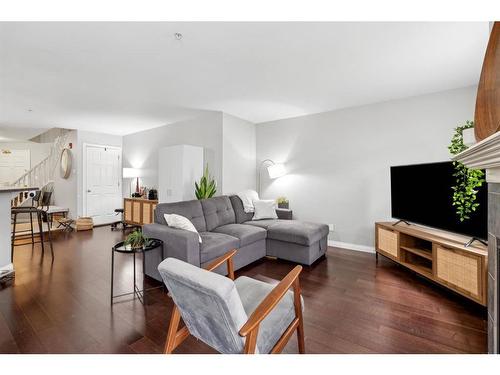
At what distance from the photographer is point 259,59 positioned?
242 cm

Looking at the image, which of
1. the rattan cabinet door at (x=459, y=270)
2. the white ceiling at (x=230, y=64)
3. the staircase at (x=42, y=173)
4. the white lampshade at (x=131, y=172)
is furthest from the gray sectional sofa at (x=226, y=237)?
the staircase at (x=42, y=173)

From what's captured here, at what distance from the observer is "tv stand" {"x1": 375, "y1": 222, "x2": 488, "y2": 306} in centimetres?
197

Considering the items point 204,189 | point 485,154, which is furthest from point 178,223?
point 485,154

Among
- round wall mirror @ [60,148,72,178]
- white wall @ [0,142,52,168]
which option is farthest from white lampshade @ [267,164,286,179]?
white wall @ [0,142,52,168]

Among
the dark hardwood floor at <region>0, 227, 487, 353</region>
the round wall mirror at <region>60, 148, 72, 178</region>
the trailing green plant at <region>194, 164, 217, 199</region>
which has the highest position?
the round wall mirror at <region>60, 148, 72, 178</region>

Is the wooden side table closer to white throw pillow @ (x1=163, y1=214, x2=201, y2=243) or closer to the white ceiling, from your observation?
the white ceiling

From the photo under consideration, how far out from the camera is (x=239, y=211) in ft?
12.6

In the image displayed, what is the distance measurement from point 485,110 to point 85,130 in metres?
6.98

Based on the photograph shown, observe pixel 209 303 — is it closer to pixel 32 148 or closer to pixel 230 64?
pixel 230 64

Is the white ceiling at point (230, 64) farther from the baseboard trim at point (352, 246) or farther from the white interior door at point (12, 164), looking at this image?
the white interior door at point (12, 164)

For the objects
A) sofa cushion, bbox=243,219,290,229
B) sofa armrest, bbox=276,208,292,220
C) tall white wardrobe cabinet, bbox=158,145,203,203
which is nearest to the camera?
sofa cushion, bbox=243,219,290,229

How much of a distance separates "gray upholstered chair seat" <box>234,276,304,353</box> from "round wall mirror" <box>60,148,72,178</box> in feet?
20.0

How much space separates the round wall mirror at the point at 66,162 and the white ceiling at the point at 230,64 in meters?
1.74

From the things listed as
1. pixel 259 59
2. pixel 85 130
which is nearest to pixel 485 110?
Result: pixel 259 59
